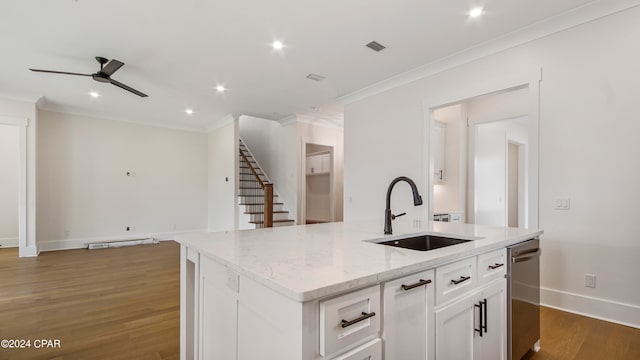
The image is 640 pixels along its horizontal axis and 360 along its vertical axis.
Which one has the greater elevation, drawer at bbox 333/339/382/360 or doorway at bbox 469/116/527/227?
doorway at bbox 469/116/527/227

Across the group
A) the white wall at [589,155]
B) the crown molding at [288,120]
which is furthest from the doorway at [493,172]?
the crown molding at [288,120]

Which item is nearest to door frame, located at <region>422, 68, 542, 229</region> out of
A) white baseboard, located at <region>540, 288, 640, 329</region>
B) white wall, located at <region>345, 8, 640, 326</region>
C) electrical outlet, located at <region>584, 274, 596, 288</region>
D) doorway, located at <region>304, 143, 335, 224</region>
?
white wall, located at <region>345, 8, 640, 326</region>

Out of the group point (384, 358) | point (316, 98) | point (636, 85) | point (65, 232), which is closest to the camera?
point (384, 358)

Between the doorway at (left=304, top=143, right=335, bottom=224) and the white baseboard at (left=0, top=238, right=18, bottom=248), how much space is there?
21.0 feet

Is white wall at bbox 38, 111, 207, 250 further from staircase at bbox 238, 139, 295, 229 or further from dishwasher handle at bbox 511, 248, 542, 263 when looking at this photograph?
dishwasher handle at bbox 511, 248, 542, 263

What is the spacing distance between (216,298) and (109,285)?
128 inches

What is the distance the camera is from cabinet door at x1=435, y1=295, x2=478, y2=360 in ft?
4.21

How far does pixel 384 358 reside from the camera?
3.41 ft

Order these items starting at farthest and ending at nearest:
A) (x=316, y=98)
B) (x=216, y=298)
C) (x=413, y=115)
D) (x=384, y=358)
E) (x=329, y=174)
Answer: (x=329, y=174) < (x=316, y=98) < (x=413, y=115) < (x=216, y=298) < (x=384, y=358)

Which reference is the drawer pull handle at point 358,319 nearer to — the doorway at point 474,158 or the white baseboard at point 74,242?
the doorway at point 474,158

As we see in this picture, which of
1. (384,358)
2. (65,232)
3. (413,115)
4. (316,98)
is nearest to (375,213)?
(413,115)

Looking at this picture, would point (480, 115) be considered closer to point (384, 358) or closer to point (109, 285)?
point (384, 358)

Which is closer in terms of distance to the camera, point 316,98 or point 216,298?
point 216,298

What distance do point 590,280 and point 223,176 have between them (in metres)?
6.42
